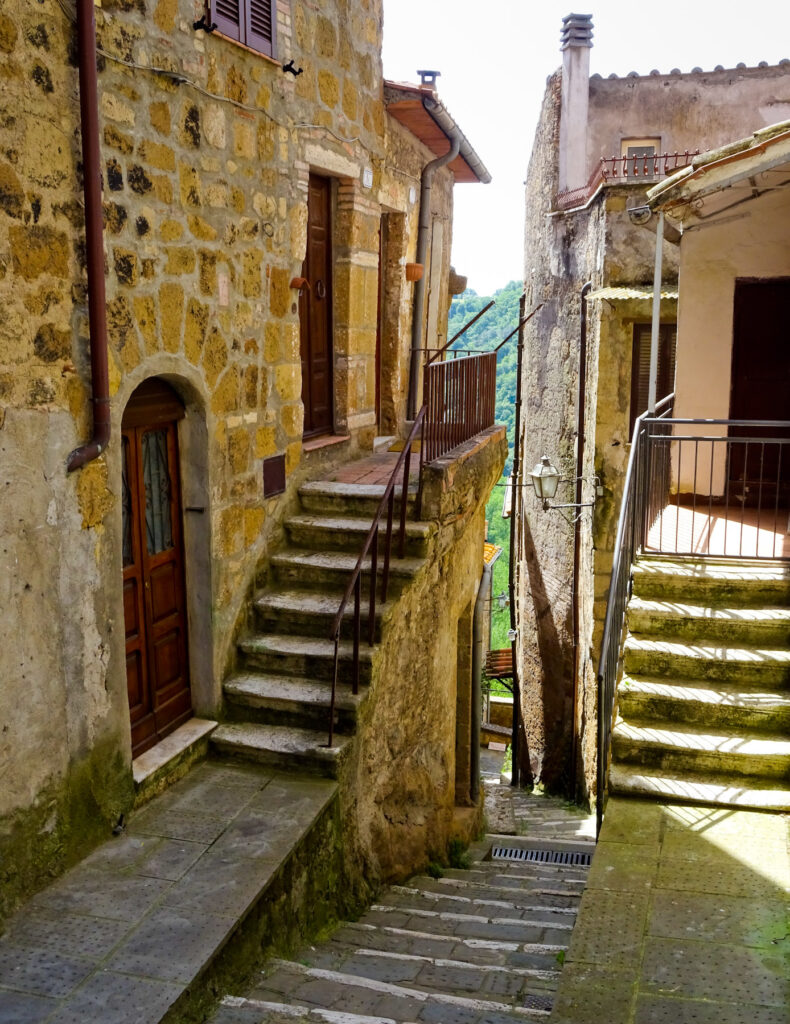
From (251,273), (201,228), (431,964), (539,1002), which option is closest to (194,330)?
(201,228)

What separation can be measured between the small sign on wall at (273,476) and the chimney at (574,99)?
9.71 m

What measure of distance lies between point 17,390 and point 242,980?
2.88m

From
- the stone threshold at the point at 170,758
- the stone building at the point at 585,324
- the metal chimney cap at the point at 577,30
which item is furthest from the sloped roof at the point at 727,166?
the metal chimney cap at the point at 577,30

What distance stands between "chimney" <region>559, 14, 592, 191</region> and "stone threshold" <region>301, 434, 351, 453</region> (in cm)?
826

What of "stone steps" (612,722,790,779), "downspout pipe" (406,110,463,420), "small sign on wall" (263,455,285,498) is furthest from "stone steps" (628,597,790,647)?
"downspout pipe" (406,110,463,420)

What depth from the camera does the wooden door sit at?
8.25m

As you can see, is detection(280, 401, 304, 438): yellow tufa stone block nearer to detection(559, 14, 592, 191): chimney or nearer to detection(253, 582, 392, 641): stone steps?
detection(253, 582, 392, 641): stone steps

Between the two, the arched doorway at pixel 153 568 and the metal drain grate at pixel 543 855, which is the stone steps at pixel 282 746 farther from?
the metal drain grate at pixel 543 855

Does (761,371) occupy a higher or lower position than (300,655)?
higher

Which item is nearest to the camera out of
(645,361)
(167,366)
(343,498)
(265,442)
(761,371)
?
(167,366)

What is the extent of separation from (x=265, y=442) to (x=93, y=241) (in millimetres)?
2366

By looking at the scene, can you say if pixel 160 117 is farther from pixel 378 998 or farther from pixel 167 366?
pixel 378 998

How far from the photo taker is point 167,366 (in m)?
5.39

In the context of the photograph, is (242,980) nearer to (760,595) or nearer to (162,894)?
(162,894)
